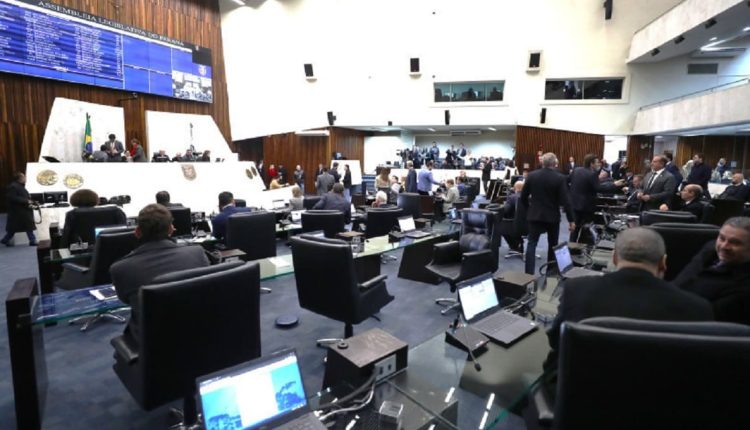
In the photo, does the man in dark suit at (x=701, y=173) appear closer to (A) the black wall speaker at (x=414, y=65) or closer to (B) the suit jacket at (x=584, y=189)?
(B) the suit jacket at (x=584, y=189)

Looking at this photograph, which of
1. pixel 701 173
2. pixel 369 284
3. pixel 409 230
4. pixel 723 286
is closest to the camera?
pixel 723 286

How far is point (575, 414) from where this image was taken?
107cm

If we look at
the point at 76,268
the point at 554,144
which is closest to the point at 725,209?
the point at 76,268

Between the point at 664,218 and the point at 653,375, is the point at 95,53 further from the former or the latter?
the point at 653,375

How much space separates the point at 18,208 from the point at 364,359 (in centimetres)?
781

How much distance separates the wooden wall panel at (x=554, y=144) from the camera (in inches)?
567

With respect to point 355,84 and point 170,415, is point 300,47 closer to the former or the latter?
point 355,84

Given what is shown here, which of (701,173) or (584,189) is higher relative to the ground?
(701,173)

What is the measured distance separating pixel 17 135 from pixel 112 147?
2.27 metres

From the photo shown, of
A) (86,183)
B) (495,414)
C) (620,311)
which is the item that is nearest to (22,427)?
(495,414)

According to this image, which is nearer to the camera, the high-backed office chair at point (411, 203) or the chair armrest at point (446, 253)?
the chair armrest at point (446, 253)

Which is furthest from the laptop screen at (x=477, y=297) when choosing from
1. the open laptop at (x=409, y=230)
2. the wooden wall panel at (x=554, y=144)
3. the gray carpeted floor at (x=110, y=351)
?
the wooden wall panel at (x=554, y=144)

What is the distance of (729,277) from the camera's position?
1810mm

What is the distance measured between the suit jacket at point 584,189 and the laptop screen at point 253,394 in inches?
204
